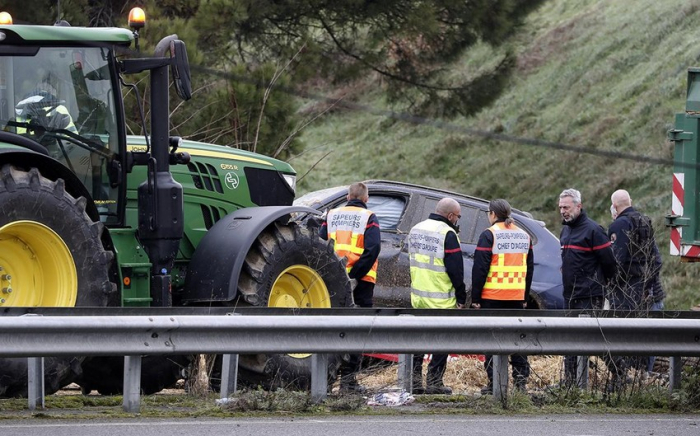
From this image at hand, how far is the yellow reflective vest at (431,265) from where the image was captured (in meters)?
9.80

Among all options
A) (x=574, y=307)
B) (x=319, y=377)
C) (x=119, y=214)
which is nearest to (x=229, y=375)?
(x=319, y=377)

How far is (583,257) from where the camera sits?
1001 cm

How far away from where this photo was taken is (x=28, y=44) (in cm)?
788

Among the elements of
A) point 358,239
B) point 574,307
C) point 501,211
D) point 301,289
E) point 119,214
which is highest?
point 501,211

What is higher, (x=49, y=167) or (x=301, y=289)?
(x=49, y=167)

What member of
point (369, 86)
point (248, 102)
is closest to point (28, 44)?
point (248, 102)

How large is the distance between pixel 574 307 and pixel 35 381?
16.0ft

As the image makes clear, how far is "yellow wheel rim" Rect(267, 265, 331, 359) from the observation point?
9234 millimetres

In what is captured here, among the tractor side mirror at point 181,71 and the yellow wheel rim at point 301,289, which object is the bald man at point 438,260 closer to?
the yellow wheel rim at point 301,289

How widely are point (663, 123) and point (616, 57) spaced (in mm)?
6609

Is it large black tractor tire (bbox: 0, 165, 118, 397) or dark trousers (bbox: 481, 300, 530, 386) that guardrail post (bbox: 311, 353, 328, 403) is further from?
large black tractor tire (bbox: 0, 165, 118, 397)

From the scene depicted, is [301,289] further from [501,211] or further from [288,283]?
[501,211]

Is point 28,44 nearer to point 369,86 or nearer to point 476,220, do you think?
point 476,220

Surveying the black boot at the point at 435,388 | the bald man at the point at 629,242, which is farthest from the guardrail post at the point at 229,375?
the bald man at the point at 629,242
